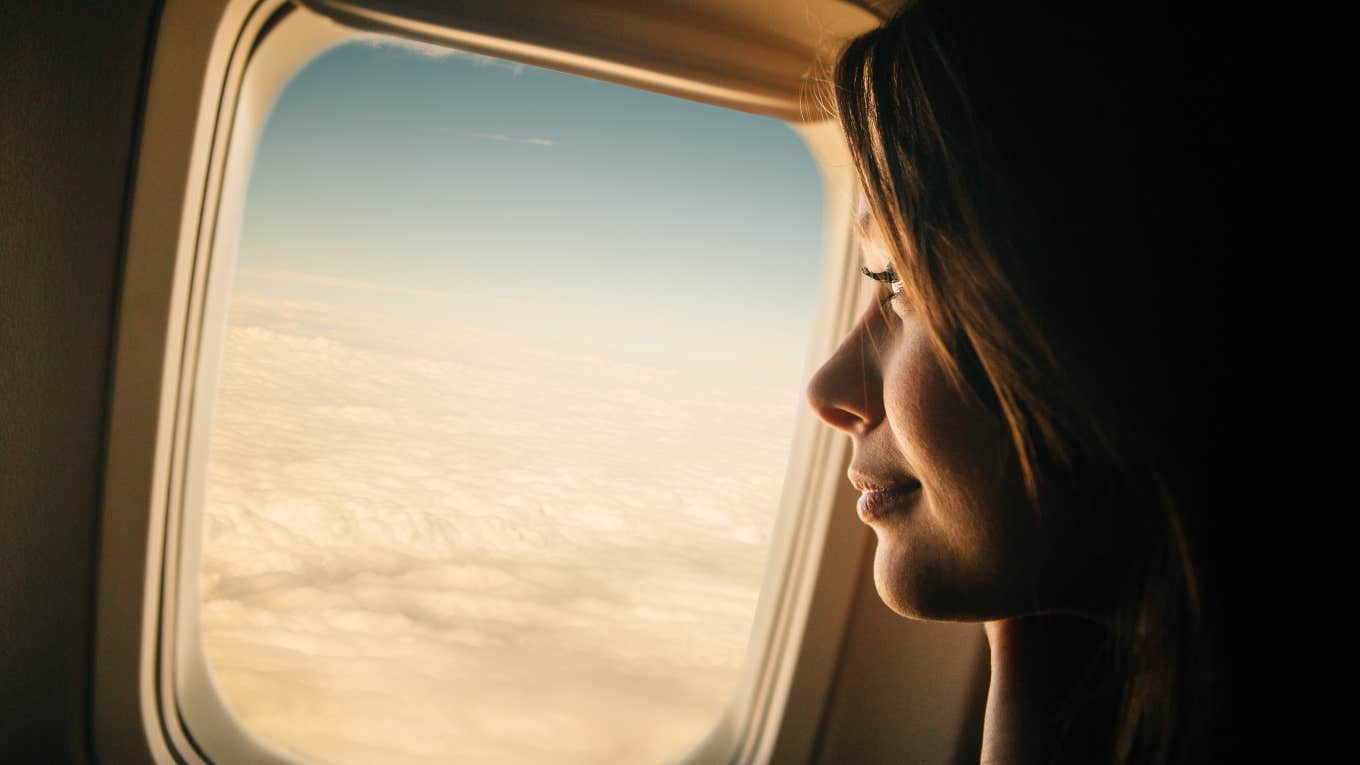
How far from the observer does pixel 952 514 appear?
0.61 m

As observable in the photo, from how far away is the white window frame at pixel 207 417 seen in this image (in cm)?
107

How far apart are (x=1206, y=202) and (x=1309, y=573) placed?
0.33m

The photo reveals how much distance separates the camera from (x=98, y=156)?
1.03 meters

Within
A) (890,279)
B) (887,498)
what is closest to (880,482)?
(887,498)

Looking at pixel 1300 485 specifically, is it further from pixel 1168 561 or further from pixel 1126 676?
pixel 1126 676

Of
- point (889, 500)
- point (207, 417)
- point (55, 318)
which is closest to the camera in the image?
point (889, 500)

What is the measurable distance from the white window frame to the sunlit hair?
31.4 inches

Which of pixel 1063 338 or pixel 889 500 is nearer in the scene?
pixel 1063 338

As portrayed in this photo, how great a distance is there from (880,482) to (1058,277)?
290mm

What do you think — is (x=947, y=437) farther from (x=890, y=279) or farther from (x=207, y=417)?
(x=207, y=417)

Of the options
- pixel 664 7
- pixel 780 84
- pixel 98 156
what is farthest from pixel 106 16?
pixel 780 84

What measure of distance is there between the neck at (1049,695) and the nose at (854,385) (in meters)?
0.30

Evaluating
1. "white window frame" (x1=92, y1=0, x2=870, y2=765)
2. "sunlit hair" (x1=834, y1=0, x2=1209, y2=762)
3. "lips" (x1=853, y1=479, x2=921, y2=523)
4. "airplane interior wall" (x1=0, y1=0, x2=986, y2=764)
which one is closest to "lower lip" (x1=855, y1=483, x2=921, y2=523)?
"lips" (x1=853, y1=479, x2=921, y2=523)

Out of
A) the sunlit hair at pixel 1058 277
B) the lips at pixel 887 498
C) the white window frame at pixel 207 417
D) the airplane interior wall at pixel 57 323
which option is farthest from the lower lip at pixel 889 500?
the airplane interior wall at pixel 57 323
